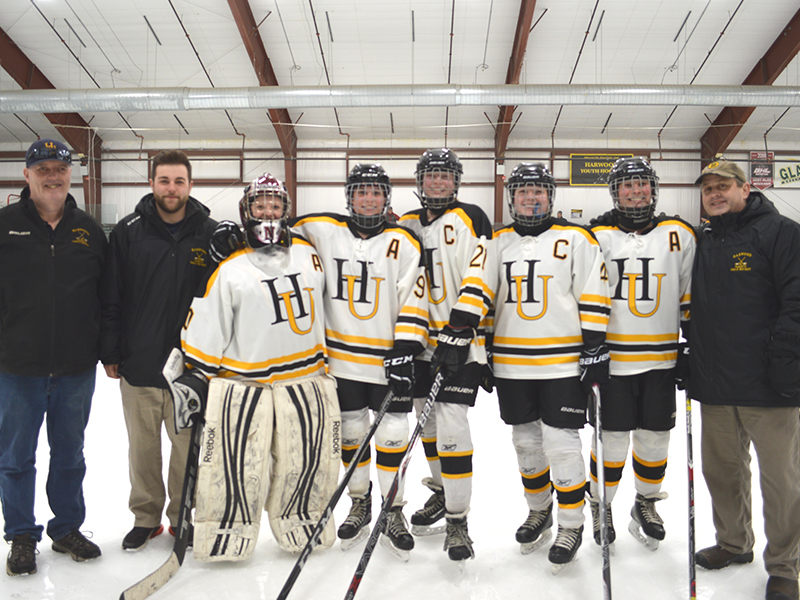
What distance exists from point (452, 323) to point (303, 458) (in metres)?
0.90

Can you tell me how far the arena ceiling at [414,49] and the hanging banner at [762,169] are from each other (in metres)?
0.81

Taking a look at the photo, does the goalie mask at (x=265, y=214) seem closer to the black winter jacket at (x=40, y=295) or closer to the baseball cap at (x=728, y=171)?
the black winter jacket at (x=40, y=295)

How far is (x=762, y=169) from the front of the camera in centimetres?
1283

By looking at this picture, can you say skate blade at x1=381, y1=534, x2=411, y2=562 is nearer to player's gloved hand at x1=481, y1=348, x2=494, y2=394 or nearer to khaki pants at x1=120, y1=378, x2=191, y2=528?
player's gloved hand at x1=481, y1=348, x2=494, y2=394

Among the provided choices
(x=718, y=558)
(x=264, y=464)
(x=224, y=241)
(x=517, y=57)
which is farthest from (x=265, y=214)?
(x=517, y=57)

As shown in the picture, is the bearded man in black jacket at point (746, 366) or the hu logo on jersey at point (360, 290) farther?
the hu logo on jersey at point (360, 290)

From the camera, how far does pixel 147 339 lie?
2.53 meters

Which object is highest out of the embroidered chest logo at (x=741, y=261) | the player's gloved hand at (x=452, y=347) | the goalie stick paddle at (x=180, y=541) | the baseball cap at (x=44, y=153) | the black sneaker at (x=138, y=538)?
the baseball cap at (x=44, y=153)

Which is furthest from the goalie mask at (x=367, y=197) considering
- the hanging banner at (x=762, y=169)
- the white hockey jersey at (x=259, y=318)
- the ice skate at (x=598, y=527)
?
the hanging banner at (x=762, y=169)

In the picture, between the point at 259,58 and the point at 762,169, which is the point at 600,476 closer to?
the point at 259,58

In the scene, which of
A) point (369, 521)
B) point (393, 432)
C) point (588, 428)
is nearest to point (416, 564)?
point (369, 521)

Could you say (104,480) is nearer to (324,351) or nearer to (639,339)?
(324,351)

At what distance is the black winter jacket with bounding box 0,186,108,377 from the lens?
237 cm

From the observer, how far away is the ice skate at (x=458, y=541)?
2.37 meters
